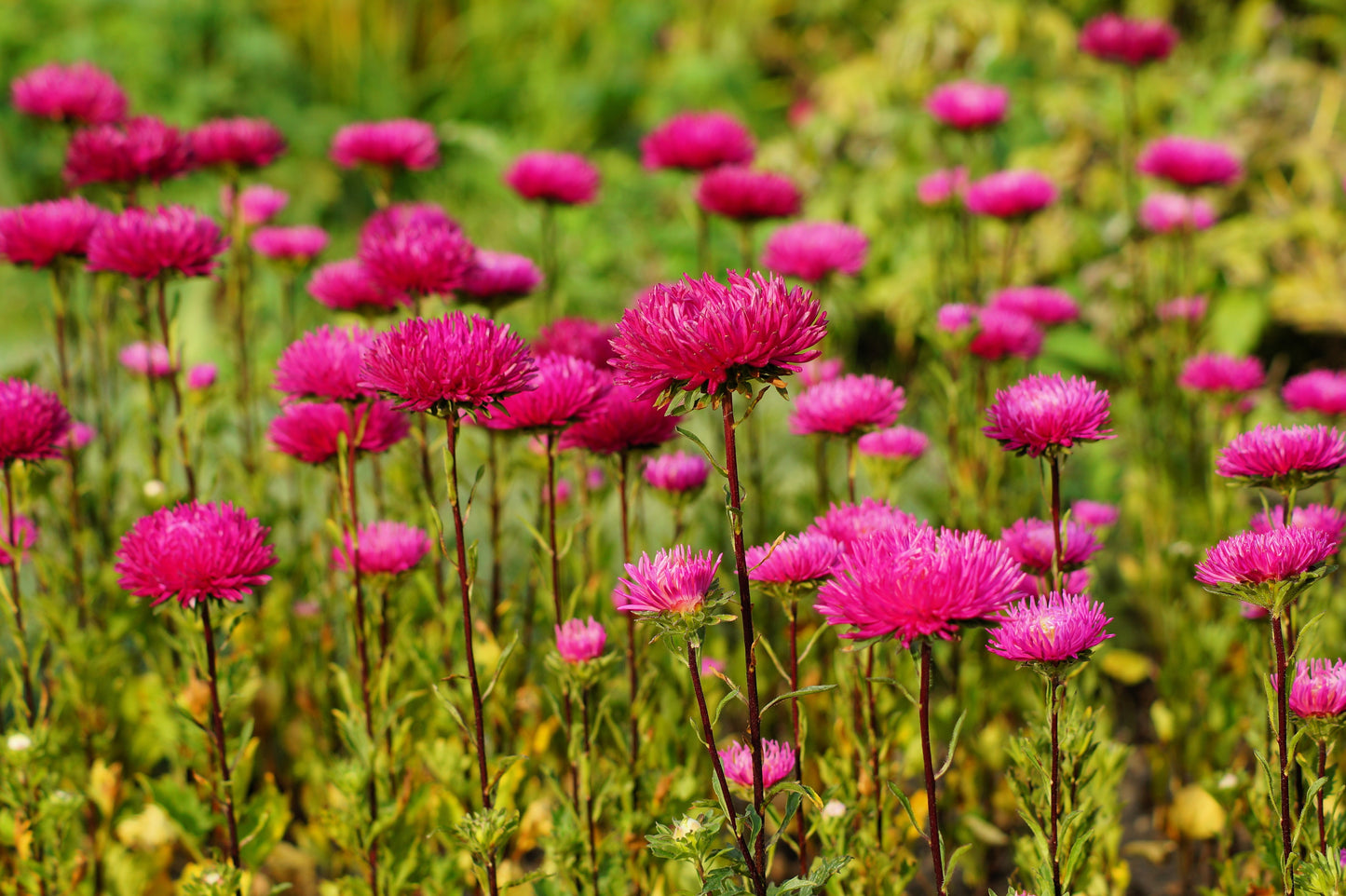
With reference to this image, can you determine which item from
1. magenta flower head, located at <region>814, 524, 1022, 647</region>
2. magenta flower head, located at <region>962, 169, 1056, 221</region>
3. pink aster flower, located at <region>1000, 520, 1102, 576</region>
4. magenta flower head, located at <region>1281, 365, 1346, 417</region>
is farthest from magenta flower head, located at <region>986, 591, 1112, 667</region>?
magenta flower head, located at <region>962, 169, 1056, 221</region>

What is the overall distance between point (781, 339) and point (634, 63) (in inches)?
200

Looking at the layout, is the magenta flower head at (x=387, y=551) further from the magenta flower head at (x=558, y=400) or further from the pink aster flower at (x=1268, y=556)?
the pink aster flower at (x=1268, y=556)

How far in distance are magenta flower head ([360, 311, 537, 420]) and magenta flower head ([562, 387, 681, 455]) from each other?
0.28 meters

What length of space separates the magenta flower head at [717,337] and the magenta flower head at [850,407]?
46 centimetres

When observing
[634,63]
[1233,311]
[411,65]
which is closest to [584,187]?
[1233,311]

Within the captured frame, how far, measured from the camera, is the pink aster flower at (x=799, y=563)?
119 cm

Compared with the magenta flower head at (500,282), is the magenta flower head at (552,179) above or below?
above

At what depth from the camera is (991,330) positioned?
1982mm

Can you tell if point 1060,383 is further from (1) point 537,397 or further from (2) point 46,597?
(2) point 46,597

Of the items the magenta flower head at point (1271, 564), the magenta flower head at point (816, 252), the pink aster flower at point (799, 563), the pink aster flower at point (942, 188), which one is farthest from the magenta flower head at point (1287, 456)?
the pink aster flower at point (942, 188)

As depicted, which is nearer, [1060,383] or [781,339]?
[781,339]

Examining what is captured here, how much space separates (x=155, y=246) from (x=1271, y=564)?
4.94ft

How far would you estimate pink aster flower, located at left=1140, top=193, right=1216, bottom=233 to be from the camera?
266 centimetres

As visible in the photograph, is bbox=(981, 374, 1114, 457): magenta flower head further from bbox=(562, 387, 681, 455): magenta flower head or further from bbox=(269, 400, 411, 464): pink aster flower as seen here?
bbox=(269, 400, 411, 464): pink aster flower
